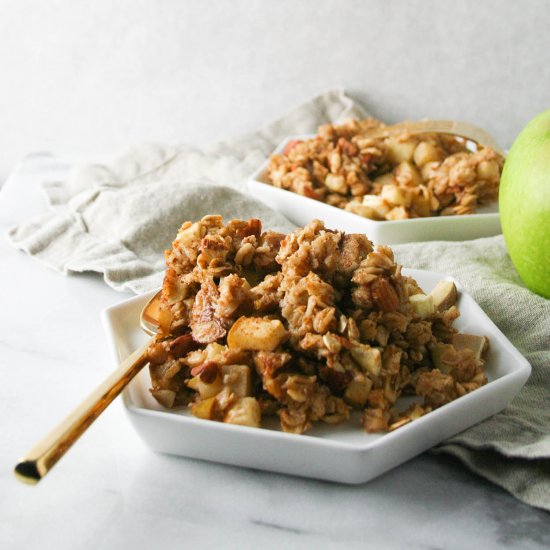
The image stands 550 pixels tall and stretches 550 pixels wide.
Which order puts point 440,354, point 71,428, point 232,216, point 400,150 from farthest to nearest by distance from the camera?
point 400,150 → point 232,216 → point 440,354 → point 71,428

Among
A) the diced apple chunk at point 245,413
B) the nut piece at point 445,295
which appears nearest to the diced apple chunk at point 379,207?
the nut piece at point 445,295

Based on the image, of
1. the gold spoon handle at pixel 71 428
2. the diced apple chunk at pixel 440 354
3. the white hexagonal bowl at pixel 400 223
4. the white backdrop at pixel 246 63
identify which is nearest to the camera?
the gold spoon handle at pixel 71 428

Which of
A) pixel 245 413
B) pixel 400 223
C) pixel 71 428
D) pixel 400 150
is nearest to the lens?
pixel 71 428

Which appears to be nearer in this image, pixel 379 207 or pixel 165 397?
pixel 165 397

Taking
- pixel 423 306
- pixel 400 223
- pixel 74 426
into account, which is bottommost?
pixel 400 223

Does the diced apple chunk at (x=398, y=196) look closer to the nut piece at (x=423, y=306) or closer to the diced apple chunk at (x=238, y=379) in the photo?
the nut piece at (x=423, y=306)

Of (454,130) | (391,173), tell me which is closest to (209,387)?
(391,173)

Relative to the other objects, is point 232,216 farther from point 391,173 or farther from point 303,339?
point 303,339
